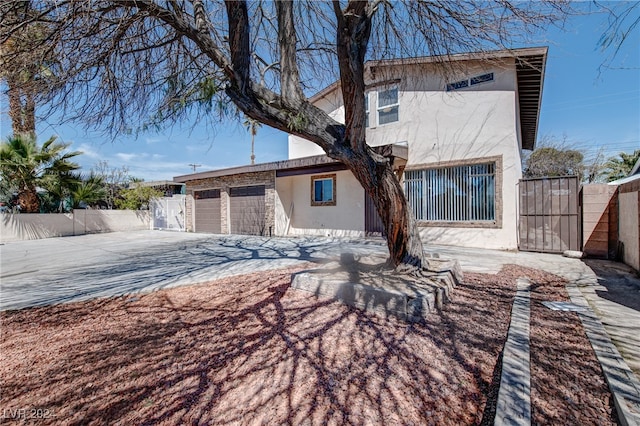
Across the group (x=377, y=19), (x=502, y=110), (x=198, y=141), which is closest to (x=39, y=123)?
(x=198, y=141)

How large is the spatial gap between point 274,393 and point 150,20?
213 inches

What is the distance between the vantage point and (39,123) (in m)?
4.34

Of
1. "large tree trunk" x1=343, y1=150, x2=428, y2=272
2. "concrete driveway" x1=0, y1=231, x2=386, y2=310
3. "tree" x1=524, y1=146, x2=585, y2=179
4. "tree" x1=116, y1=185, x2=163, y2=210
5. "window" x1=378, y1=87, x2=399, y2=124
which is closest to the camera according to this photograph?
"large tree trunk" x1=343, y1=150, x2=428, y2=272

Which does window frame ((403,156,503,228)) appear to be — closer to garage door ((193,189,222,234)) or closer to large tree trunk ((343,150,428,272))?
large tree trunk ((343,150,428,272))

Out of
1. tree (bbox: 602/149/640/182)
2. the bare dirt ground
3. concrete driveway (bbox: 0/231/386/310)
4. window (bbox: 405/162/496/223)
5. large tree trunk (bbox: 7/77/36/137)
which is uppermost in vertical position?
tree (bbox: 602/149/640/182)

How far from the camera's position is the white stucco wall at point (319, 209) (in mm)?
11836

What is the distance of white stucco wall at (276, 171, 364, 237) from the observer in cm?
1184

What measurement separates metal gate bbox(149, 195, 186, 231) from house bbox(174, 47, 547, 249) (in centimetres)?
733

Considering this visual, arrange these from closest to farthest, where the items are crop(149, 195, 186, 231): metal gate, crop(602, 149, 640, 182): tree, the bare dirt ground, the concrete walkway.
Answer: the bare dirt ground → the concrete walkway → crop(149, 195, 186, 231): metal gate → crop(602, 149, 640, 182): tree

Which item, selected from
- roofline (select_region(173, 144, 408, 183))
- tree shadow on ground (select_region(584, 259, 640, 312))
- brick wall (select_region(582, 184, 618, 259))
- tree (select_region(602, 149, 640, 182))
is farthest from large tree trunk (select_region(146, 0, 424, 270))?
tree (select_region(602, 149, 640, 182))

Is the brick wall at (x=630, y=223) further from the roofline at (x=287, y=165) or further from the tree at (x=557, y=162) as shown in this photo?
the tree at (x=557, y=162)

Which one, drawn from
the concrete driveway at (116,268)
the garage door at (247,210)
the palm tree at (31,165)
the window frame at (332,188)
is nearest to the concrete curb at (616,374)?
the concrete driveway at (116,268)

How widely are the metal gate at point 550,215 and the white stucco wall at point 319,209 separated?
5.22 metres

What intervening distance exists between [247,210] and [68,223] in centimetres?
1009
